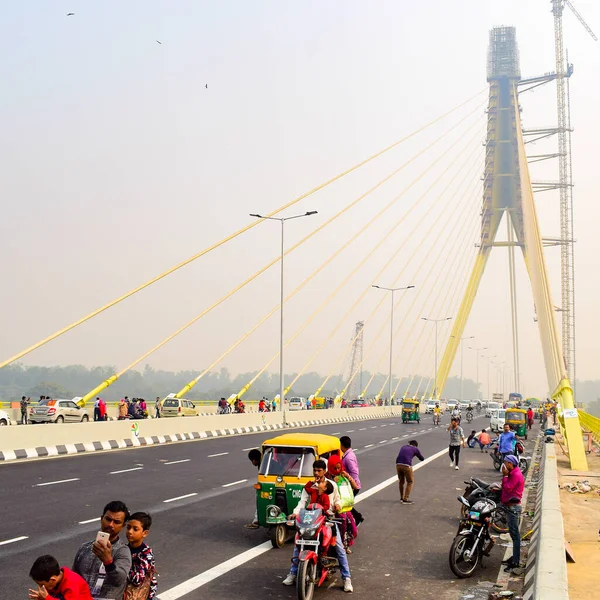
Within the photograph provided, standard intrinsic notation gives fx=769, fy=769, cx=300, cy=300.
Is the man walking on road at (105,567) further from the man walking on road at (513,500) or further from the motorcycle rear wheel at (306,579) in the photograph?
the man walking on road at (513,500)

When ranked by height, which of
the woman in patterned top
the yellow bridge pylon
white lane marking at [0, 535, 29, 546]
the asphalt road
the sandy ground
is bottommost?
the sandy ground

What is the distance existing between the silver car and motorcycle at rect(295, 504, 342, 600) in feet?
103

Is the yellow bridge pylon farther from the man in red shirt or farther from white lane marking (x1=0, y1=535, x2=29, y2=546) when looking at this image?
the man in red shirt

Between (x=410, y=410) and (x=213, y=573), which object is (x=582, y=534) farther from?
(x=410, y=410)

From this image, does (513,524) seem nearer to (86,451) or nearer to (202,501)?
(202,501)

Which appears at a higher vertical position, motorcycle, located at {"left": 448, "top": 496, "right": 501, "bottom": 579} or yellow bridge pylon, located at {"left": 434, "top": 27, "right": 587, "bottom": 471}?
yellow bridge pylon, located at {"left": 434, "top": 27, "right": 587, "bottom": 471}

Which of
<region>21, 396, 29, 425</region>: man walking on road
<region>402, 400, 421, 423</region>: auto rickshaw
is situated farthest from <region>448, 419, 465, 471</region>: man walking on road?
<region>402, 400, 421, 423</region>: auto rickshaw

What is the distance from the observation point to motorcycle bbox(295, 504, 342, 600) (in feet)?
26.3

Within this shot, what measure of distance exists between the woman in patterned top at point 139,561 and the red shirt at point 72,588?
28.0 inches

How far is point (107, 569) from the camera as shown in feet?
16.7

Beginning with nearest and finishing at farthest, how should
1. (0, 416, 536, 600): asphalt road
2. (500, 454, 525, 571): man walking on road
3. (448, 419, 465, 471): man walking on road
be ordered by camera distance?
(0, 416, 536, 600): asphalt road → (500, 454, 525, 571): man walking on road → (448, 419, 465, 471): man walking on road

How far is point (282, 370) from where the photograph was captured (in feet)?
144

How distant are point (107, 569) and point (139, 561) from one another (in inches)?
17.4

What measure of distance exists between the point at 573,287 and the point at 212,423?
246 feet
